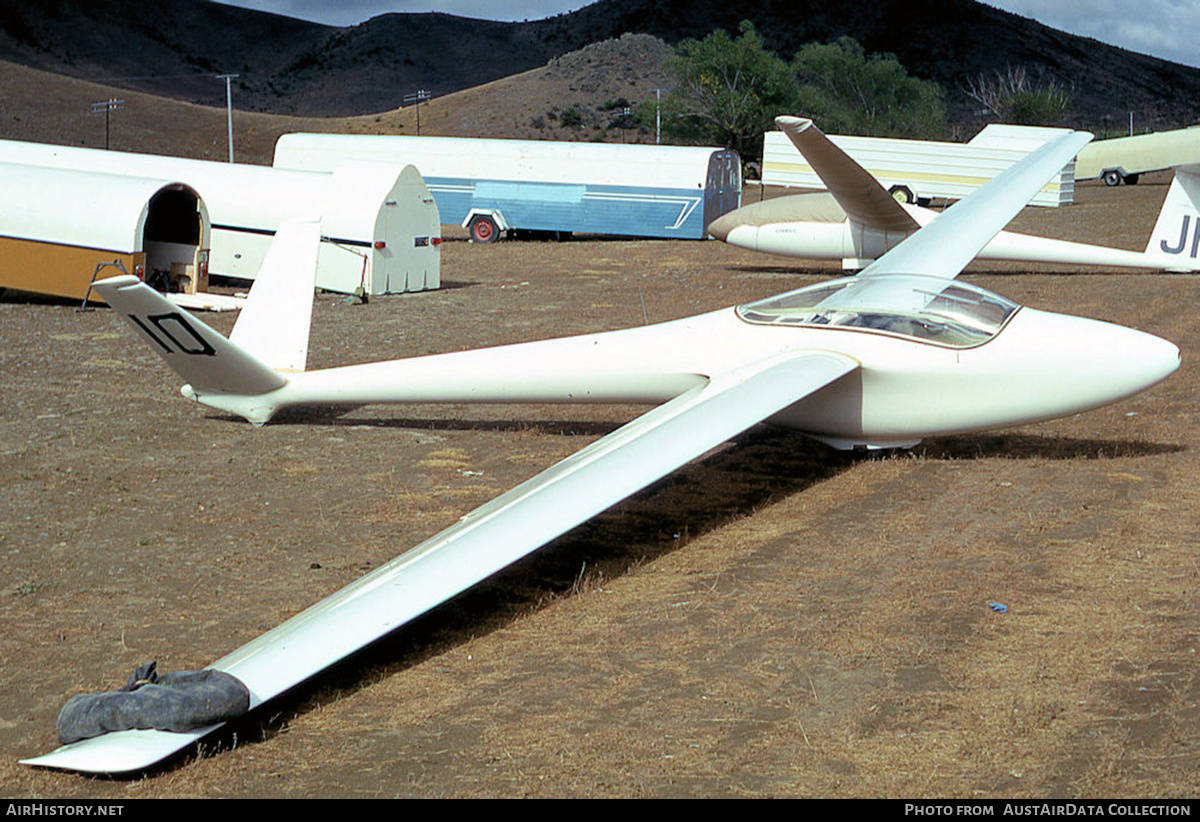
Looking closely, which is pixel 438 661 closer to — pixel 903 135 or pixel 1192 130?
pixel 1192 130

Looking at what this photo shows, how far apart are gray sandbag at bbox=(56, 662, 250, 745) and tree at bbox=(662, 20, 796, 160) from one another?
227 feet

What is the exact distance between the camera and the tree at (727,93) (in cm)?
7225

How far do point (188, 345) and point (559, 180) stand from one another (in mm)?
27249

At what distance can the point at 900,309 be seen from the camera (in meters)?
11.0

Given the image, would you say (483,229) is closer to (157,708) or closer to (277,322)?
(277,322)

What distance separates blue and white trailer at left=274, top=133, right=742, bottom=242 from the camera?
37.0 m

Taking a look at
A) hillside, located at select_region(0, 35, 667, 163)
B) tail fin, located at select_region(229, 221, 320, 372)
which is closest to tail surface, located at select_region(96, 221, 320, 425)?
tail fin, located at select_region(229, 221, 320, 372)

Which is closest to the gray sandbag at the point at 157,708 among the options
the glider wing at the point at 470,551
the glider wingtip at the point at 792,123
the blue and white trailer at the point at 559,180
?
the glider wing at the point at 470,551

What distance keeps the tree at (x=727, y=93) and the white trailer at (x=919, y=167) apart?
1114 inches

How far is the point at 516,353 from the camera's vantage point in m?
11.9

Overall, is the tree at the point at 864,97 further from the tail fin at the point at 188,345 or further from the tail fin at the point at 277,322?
the tail fin at the point at 188,345

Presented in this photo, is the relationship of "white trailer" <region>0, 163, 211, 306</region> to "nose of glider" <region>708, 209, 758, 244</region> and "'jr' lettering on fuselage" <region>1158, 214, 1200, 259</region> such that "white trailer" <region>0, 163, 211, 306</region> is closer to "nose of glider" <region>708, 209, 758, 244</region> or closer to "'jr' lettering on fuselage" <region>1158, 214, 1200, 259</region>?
"nose of glider" <region>708, 209, 758, 244</region>

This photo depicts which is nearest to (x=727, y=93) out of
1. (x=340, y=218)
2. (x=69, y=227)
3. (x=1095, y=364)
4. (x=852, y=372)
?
(x=340, y=218)

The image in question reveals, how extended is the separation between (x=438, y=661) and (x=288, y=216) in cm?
1983
